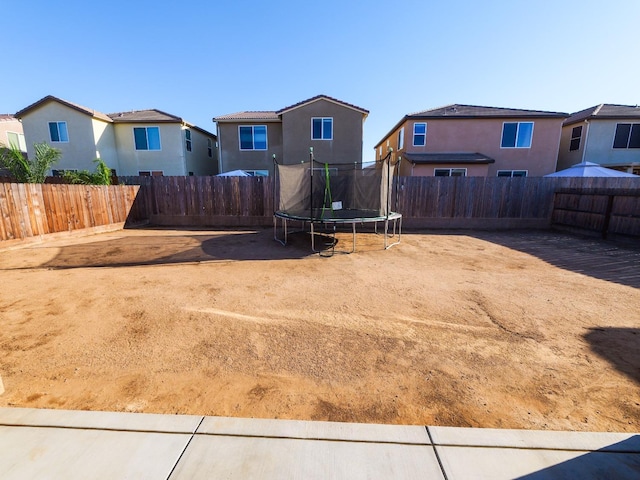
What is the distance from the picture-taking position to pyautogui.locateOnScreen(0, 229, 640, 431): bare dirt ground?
6.93 feet

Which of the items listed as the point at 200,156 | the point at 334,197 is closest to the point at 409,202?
the point at 334,197

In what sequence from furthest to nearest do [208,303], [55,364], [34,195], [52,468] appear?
1. [34,195]
2. [208,303]
3. [55,364]
4. [52,468]

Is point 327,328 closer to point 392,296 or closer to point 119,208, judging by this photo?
point 392,296

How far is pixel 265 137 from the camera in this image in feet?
52.5

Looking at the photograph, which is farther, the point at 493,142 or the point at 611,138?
the point at 611,138

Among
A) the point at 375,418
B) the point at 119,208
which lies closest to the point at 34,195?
the point at 119,208

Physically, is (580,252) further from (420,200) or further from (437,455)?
(437,455)

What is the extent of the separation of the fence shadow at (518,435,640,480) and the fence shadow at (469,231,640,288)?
442cm

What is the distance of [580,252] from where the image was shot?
7062mm

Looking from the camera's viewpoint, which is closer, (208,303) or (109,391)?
(109,391)

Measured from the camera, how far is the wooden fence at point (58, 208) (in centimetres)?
691

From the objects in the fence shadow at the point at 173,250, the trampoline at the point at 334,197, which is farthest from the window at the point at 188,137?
the fence shadow at the point at 173,250

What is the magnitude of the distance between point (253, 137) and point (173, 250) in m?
10.7

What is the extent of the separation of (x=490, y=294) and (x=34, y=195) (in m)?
10.7
